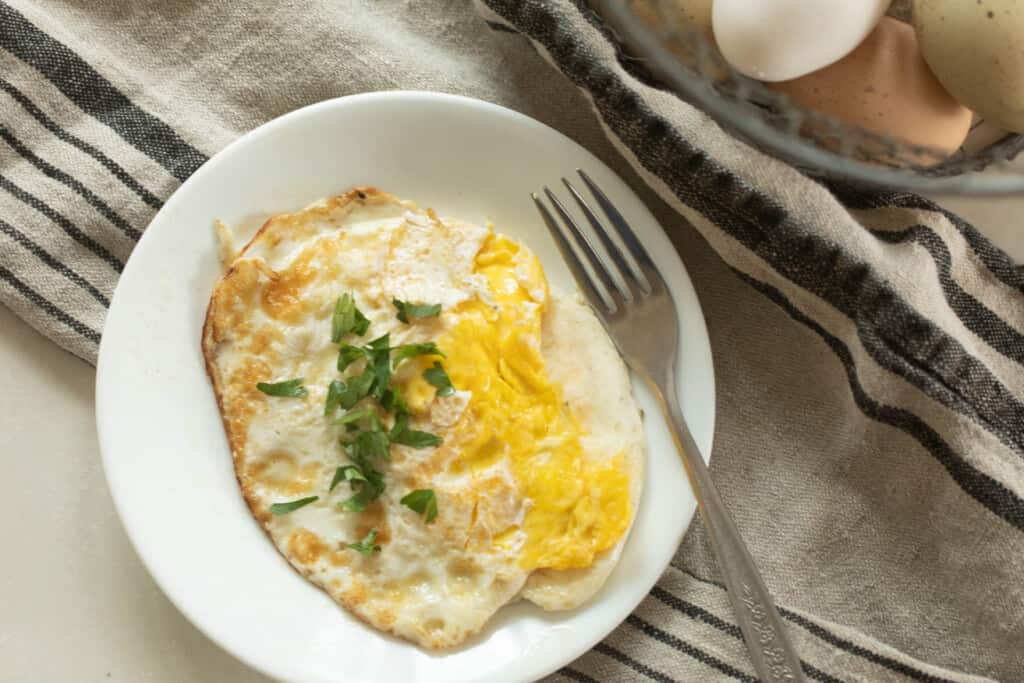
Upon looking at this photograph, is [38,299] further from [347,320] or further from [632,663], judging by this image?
[632,663]

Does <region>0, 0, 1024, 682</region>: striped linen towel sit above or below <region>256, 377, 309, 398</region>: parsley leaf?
above

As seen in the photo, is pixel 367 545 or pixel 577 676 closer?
pixel 367 545

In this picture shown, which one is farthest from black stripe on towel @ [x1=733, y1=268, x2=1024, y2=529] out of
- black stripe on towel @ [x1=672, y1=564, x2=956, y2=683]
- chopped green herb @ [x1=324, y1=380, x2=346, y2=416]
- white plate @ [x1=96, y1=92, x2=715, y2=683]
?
chopped green herb @ [x1=324, y1=380, x2=346, y2=416]

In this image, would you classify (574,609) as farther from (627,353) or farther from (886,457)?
(886,457)

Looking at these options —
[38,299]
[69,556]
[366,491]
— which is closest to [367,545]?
[366,491]

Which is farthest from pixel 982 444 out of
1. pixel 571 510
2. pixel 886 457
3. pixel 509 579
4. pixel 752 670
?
pixel 509 579

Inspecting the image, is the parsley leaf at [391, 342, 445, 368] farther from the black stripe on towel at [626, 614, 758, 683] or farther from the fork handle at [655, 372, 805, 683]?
the black stripe on towel at [626, 614, 758, 683]
